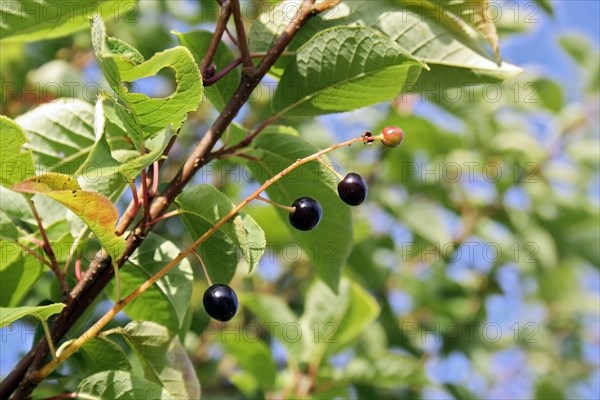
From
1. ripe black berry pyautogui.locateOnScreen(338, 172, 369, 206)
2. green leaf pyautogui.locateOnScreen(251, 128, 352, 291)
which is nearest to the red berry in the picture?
ripe black berry pyautogui.locateOnScreen(338, 172, 369, 206)

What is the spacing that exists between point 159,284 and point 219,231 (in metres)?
0.16

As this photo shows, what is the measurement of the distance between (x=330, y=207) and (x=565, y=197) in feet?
9.42

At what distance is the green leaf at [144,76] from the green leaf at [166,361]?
40 cm

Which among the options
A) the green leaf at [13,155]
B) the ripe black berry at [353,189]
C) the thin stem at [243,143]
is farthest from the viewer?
the thin stem at [243,143]

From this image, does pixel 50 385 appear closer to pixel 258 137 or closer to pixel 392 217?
pixel 258 137

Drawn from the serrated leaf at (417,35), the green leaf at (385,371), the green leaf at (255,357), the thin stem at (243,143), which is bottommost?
the green leaf at (385,371)

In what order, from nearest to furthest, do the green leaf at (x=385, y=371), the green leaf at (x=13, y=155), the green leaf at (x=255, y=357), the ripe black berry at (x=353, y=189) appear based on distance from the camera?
the green leaf at (x=13, y=155), the ripe black berry at (x=353, y=189), the green leaf at (x=255, y=357), the green leaf at (x=385, y=371)

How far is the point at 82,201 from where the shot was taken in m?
1.25

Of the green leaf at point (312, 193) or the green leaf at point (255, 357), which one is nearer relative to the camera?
the green leaf at point (312, 193)

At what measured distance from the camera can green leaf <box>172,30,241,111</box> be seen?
1.70m

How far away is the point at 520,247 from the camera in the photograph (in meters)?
4.12

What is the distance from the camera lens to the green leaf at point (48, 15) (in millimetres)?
1640

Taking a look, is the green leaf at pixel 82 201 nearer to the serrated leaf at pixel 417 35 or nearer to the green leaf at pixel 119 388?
A: the green leaf at pixel 119 388

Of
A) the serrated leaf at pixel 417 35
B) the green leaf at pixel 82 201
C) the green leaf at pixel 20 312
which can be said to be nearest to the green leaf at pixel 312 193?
the serrated leaf at pixel 417 35
